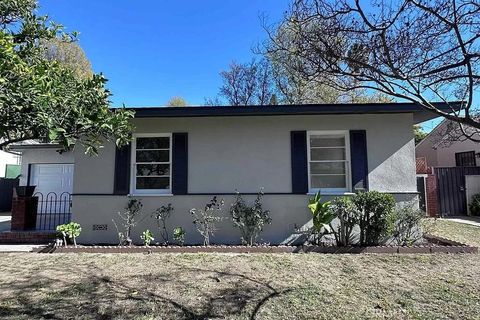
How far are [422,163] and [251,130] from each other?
11213 mm

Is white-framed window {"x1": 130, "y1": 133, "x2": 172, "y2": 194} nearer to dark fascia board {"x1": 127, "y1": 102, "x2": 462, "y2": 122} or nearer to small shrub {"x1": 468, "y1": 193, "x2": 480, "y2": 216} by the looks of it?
dark fascia board {"x1": 127, "y1": 102, "x2": 462, "y2": 122}

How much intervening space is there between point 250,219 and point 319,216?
156 centimetres

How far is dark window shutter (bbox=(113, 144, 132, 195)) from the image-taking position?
28.5 feet

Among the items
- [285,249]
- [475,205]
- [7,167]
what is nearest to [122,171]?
[285,249]

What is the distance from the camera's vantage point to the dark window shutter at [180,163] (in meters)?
8.68

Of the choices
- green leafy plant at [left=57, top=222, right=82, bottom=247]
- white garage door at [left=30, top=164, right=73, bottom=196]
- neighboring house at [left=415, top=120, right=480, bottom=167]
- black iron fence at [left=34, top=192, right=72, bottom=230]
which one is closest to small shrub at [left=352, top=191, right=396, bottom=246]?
green leafy plant at [left=57, top=222, right=82, bottom=247]

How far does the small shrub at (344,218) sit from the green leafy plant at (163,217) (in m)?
3.92

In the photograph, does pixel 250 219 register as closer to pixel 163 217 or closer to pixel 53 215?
pixel 163 217

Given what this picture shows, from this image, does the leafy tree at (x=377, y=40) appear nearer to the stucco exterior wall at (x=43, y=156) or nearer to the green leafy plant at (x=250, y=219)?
the green leafy plant at (x=250, y=219)

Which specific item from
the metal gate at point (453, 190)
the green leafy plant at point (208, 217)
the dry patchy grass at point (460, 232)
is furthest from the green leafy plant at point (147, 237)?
the metal gate at point (453, 190)

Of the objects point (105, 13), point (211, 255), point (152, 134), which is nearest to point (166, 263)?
point (211, 255)

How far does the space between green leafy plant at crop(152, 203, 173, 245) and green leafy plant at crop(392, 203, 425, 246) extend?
5281mm

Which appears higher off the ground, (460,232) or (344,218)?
(344,218)

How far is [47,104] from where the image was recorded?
3410 millimetres
